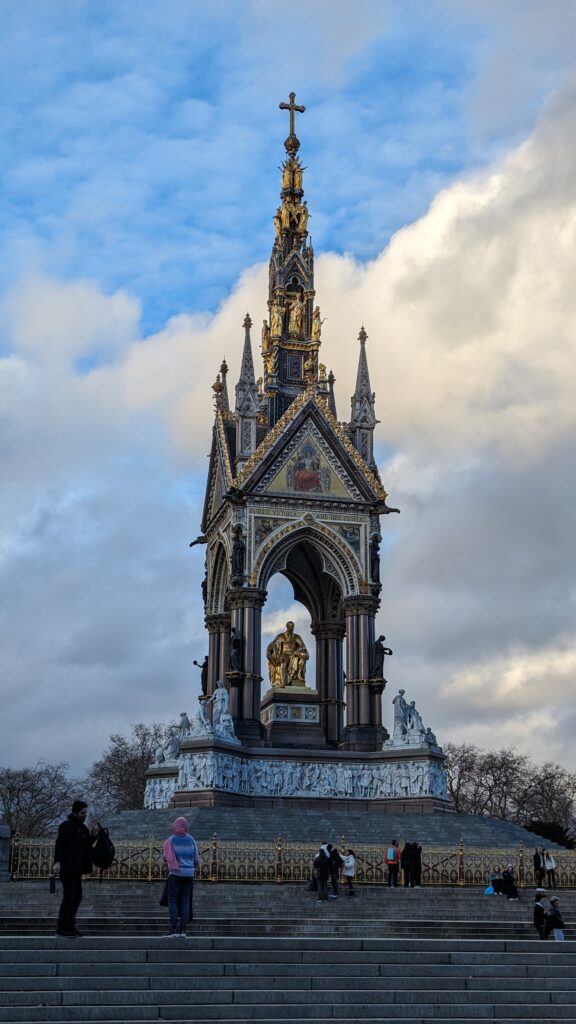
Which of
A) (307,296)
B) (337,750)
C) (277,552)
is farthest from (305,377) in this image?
(337,750)

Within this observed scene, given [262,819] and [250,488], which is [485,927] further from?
[250,488]

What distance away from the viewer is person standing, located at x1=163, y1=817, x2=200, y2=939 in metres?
14.8

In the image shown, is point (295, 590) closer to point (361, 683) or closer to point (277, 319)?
point (361, 683)

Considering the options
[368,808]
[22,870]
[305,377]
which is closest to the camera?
[22,870]

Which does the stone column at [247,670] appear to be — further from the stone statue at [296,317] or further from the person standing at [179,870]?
the person standing at [179,870]

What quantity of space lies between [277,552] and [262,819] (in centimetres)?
995

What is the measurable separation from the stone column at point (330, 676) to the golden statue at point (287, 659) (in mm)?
1717

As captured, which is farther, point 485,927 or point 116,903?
point 116,903

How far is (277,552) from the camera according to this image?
39.8 meters

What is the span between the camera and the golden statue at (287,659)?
4078cm

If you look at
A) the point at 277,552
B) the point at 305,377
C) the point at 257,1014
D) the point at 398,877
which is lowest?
the point at 257,1014

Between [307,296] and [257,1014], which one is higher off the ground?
[307,296]

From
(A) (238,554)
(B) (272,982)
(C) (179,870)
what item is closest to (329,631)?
(A) (238,554)

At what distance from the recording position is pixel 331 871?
22.4 metres
